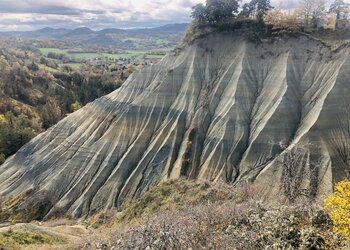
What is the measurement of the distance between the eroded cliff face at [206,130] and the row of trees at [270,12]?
4049 millimetres

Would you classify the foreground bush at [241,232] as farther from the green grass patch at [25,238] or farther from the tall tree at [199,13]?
the tall tree at [199,13]

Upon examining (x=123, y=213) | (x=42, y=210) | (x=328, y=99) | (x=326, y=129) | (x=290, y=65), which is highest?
(x=290, y=65)

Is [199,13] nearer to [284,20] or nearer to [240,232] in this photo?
[284,20]

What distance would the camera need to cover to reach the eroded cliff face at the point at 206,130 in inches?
1932

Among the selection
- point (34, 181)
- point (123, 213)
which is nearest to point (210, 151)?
point (123, 213)

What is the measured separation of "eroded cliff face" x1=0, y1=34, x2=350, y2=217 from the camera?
161 ft

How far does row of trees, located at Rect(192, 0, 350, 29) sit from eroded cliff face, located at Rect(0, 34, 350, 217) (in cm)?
405

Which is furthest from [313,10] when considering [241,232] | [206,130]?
[241,232]

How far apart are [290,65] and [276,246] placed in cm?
4085

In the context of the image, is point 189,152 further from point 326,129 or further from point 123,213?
point 326,129

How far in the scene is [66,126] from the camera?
67.6 meters

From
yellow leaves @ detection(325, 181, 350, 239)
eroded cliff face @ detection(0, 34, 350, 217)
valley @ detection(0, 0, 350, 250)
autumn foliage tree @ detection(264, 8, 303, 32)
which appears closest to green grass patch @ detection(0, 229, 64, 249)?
valley @ detection(0, 0, 350, 250)

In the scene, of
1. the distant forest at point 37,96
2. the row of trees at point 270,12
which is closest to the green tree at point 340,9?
the row of trees at point 270,12

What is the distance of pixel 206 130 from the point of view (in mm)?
55969
